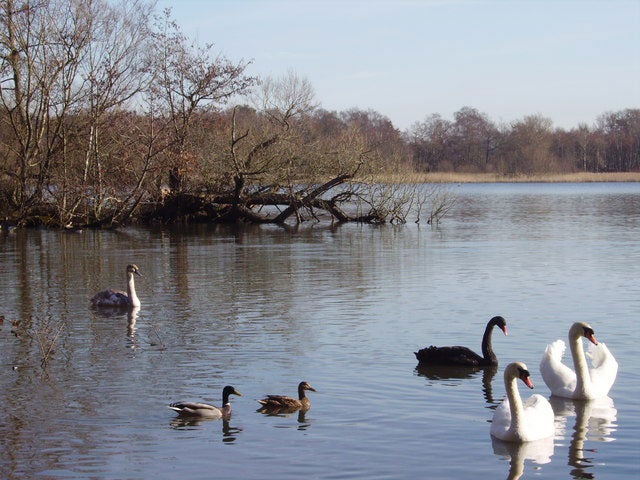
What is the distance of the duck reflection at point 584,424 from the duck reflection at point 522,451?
8.8 inches

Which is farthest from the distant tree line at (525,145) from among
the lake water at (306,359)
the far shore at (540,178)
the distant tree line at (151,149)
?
the lake water at (306,359)

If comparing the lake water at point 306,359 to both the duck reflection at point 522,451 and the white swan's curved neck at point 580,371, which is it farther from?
the white swan's curved neck at point 580,371

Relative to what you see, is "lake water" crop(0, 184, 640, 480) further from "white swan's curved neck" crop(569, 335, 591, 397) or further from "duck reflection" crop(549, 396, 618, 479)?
"white swan's curved neck" crop(569, 335, 591, 397)

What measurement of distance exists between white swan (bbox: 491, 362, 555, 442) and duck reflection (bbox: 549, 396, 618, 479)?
1.08 ft

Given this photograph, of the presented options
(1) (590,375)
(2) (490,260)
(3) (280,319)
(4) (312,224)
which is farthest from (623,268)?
(4) (312,224)

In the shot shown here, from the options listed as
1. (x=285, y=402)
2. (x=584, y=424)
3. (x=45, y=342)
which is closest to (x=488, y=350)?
(x=584, y=424)

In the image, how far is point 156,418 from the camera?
10305 millimetres

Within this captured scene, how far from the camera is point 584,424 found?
1033cm

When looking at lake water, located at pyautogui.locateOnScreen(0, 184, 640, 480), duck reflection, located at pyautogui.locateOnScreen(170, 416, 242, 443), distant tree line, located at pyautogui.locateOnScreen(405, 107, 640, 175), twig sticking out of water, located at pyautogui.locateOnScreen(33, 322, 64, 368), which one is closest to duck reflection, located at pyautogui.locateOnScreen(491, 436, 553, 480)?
lake water, located at pyautogui.locateOnScreen(0, 184, 640, 480)

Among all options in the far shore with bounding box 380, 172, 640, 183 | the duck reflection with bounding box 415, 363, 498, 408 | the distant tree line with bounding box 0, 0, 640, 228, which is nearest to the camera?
the duck reflection with bounding box 415, 363, 498, 408

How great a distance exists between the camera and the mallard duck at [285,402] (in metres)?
10.4

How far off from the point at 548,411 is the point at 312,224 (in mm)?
31825

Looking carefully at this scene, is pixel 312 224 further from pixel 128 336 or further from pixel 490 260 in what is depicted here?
pixel 128 336

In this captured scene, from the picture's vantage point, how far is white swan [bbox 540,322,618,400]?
1119 centimetres
